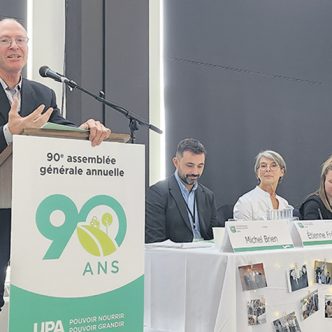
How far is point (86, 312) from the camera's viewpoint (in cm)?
153

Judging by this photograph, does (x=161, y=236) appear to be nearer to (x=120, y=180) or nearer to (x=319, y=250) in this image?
(x=319, y=250)

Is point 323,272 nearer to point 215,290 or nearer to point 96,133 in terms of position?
point 215,290

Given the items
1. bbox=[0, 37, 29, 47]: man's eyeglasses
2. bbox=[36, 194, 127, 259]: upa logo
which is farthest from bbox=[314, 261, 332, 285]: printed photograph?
bbox=[0, 37, 29, 47]: man's eyeglasses

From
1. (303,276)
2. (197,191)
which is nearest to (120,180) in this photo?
(303,276)

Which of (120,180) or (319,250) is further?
(319,250)

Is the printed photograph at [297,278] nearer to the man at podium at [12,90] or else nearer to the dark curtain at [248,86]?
the man at podium at [12,90]

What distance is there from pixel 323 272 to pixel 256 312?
419 millimetres

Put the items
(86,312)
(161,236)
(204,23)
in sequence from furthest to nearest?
(204,23)
(161,236)
(86,312)

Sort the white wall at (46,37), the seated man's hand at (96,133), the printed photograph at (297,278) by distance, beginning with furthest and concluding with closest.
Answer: the white wall at (46,37) → the printed photograph at (297,278) → the seated man's hand at (96,133)

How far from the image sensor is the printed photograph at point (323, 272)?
7.38 feet

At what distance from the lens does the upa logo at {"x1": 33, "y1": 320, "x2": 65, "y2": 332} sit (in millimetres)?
1437

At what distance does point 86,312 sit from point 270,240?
893 mm

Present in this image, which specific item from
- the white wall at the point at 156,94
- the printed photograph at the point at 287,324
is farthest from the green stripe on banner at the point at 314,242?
the white wall at the point at 156,94

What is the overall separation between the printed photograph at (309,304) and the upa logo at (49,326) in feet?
3.45
